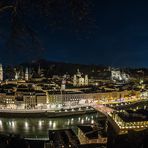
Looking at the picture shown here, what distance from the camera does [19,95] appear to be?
16750 millimetres

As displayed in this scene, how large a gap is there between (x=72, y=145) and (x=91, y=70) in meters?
31.7

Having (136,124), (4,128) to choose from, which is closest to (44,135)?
(4,128)

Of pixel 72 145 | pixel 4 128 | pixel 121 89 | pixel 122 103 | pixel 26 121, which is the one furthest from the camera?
pixel 121 89

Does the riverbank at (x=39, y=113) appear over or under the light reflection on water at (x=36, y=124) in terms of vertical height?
over

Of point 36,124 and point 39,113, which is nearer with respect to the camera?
point 36,124

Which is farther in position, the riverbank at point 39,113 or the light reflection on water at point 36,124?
the riverbank at point 39,113

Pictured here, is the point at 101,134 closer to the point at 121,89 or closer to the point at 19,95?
the point at 19,95

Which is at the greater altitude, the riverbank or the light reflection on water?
the riverbank

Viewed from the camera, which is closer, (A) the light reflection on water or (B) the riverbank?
(A) the light reflection on water

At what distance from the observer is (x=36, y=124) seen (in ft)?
37.5

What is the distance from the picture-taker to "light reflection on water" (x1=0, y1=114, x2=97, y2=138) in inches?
387

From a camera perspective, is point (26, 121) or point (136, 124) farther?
point (26, 121)

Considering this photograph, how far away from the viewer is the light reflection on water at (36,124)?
9.82 m

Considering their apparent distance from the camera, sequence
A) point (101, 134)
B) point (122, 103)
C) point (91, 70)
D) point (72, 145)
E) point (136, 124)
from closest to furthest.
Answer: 1. point (72, 145)
2. point (101, 134)
3. point (136, 124)
4. point (122, 103)
5. point (91, 70)
